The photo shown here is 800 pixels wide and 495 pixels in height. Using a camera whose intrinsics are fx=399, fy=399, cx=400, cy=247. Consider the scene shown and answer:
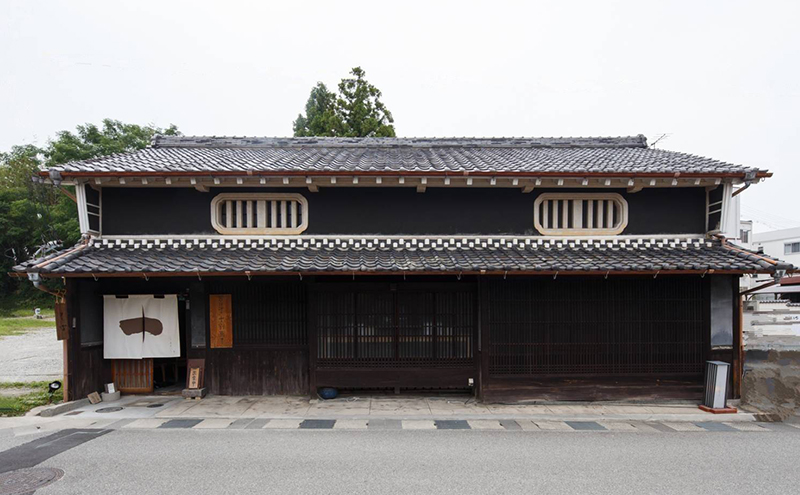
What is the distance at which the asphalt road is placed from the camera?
5.45 meters

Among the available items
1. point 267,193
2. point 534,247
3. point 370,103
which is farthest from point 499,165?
point 370,103

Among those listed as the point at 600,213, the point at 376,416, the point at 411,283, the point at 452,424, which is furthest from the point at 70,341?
the point at 600,213

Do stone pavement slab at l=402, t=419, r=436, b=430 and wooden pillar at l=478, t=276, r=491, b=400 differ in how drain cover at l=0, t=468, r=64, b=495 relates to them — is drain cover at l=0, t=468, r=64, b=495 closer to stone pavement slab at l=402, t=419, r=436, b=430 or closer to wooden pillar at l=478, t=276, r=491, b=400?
stone pavement slab at l=402, t=419, r=436, b=430

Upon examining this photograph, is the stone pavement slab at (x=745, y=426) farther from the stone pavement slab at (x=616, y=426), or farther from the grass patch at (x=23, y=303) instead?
the grass patch at (x=23, y=303)

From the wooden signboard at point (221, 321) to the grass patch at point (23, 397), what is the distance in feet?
11.7

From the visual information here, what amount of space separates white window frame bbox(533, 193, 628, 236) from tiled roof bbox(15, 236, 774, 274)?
26cm

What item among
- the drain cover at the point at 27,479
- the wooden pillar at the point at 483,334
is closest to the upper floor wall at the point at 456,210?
the wooden pillar at the point at 483,334

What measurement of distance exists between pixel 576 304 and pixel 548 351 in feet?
4.23

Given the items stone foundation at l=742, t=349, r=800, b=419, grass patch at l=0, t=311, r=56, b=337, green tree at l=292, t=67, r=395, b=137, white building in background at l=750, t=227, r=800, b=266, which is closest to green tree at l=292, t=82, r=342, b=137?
green tree at l=292, t=67, r=395, b=137

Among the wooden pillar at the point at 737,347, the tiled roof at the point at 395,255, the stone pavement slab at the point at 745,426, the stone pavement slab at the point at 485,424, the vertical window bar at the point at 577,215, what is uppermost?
the vertical window bar at the point at 577,215

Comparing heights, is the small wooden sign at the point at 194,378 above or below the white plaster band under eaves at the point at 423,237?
below

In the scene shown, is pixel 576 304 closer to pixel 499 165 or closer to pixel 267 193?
pixel 499 165

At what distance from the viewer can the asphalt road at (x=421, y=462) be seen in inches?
214

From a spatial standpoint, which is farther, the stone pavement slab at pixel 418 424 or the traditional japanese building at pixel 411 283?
the traditional japanese building at pixel 411 283
